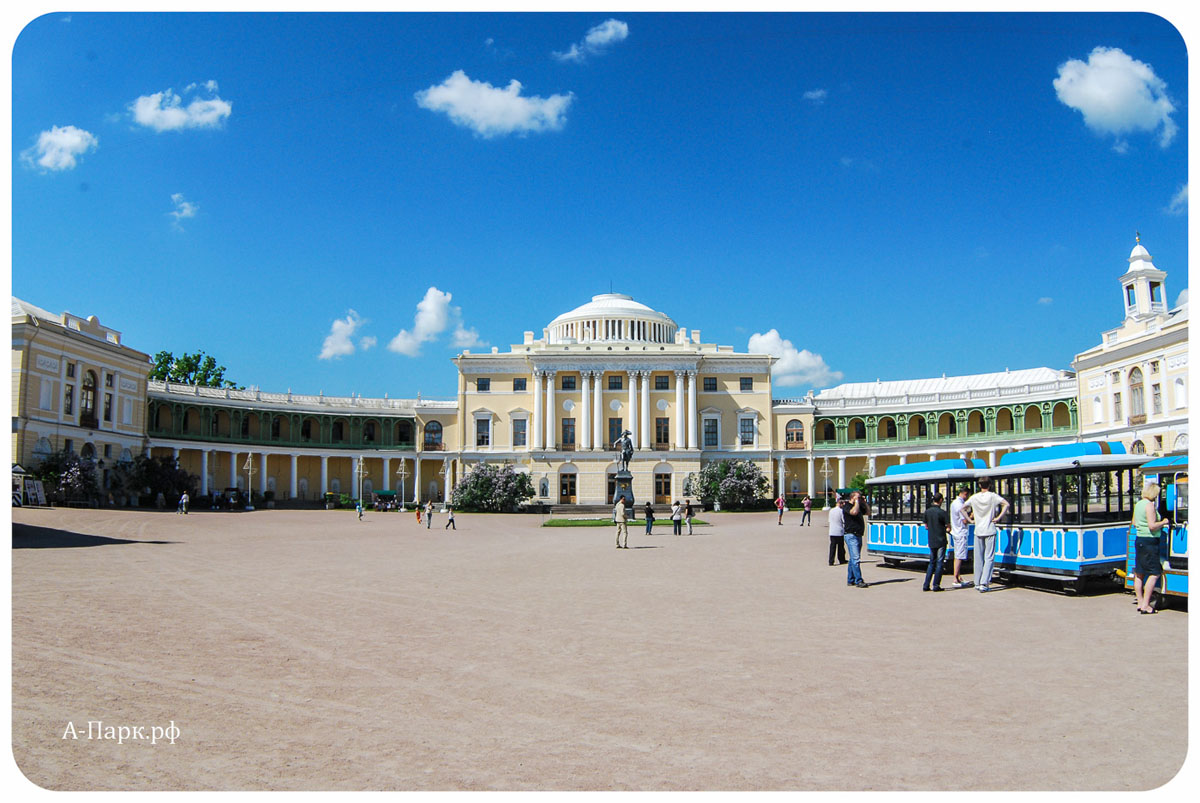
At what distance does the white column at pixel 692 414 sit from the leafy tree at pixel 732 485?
5765 mm

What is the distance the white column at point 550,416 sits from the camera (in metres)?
68.4

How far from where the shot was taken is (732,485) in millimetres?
59875

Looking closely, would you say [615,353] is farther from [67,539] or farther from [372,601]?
[372,601]

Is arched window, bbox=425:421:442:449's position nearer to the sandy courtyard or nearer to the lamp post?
the lamp post

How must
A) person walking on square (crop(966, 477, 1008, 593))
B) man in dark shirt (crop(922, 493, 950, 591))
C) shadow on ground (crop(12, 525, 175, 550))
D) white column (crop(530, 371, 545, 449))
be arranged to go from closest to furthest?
1. person walking on square (crop(966, 477, 1008, 593))
2. man in dark shirt (crop(922, 493, 950, 591))
3. shadow on ground (crop(12, 525, 175, 550))
4. white column (crop(530, 371, 545, 449))

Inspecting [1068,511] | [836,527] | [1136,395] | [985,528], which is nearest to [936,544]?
[985,528]

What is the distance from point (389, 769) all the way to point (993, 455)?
2669 inches

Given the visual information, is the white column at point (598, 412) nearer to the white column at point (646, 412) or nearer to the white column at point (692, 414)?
the white column at point (646, 412)

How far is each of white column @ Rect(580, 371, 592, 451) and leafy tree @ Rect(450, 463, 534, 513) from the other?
10656 mm

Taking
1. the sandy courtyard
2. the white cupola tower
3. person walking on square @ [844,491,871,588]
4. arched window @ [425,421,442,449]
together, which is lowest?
the sandy courtyard

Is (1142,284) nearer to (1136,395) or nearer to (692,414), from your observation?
(1136,395)

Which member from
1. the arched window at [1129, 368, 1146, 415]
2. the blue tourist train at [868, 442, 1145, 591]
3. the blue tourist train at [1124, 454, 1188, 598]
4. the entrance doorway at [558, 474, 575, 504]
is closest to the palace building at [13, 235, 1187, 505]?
the entrance doorway at [558, 474, 575, 504]

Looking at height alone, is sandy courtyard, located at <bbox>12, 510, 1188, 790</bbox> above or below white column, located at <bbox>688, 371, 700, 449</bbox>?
below

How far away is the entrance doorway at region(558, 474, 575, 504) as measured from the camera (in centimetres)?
6762
